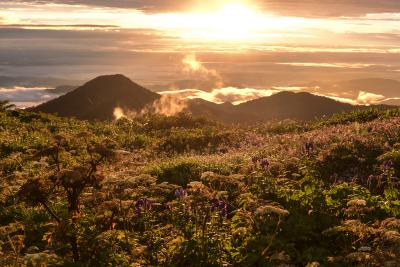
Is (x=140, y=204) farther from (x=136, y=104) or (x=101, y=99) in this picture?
(x=136, y=104)

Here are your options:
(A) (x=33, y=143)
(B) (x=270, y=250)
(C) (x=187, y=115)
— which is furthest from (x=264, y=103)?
(B) (x=270, y=250)

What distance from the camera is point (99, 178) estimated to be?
8062mm

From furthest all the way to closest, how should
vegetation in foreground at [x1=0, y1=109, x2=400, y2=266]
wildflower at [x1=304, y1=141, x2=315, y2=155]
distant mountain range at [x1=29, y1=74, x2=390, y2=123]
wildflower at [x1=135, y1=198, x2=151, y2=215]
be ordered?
distant mountain range at [x1=29, y1=74, x2=390, y2=123]
wildflower at [x1=304, y1=141, x2=315, y2=155]
wildflower at [x1=135, y1=198, x2=151, y2=215]
vegetation in foreground at [x1=0, y1=109, x2=400, y2=266]

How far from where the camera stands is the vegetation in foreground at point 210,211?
26.7ft

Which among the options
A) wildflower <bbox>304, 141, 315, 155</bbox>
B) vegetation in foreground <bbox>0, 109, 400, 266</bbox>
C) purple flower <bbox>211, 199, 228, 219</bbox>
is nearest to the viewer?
vegetation in foreground <bbox>0, 109, 400, 266</bbox>

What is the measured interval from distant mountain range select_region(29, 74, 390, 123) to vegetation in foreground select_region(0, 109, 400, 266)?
103234mm

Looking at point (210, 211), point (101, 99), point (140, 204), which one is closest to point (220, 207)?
point (210, 211)

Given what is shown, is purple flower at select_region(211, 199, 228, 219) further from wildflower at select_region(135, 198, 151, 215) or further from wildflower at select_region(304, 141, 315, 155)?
wildflower at select_region(304, 141, 315, 155)

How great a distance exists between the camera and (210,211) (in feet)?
35.4

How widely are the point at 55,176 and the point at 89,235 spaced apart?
1.24 metres

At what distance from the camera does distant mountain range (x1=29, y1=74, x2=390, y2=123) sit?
454ft

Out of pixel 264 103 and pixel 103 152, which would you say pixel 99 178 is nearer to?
pixel 103 152

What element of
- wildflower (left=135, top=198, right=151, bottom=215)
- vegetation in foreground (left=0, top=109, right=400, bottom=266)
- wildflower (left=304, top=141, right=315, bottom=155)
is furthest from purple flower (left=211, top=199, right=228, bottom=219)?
wildflower (left=304, top=141, right=315, bottom=155)

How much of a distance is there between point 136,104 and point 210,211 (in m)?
141
